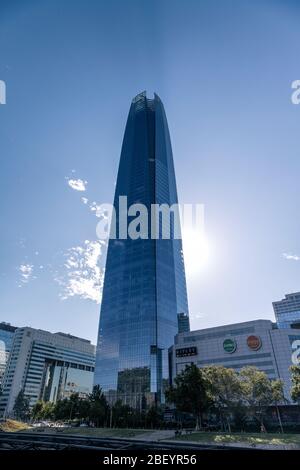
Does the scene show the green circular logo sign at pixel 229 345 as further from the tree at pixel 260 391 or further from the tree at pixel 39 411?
the tree at pixel 39 411

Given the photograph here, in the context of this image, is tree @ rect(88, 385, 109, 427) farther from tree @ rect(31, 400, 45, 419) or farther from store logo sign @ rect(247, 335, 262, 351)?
store logo sign @ rect(247, 335, 262, 351)

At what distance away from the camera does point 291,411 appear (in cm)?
8662

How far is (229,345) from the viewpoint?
109 meters

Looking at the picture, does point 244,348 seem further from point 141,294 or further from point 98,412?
point 141,294

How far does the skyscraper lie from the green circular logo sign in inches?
1221

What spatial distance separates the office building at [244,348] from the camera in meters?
98.8

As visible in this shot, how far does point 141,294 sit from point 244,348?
180 feet

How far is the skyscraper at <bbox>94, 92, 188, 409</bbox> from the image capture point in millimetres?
127812

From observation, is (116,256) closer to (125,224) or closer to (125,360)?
(125,224)

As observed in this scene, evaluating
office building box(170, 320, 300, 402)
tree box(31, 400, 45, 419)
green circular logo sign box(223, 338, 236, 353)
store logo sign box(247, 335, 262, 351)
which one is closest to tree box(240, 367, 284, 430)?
office building box(170, 320, 300, 402)

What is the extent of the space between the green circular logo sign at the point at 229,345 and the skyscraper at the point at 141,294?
31.0 meters

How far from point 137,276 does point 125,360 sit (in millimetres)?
39340

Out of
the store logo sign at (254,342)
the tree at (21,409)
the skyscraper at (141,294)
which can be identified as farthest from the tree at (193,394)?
the tree at (21,409)

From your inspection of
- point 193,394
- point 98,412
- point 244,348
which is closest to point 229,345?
point 244,348
